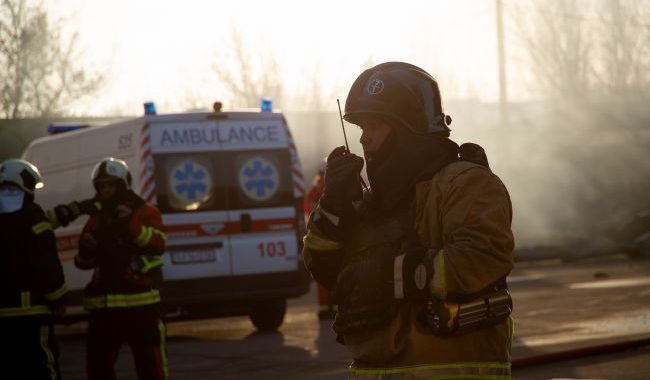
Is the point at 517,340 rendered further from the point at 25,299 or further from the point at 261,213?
the point at 25,299

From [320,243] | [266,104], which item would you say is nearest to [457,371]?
[320,243]

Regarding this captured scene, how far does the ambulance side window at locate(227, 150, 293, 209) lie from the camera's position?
13383 millimetres

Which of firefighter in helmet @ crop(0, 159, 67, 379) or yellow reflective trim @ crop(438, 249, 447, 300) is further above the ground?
yellow reflective trim @ crop(438, 249, 447, 300)

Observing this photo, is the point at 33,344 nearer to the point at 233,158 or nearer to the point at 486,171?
the point at 486,171

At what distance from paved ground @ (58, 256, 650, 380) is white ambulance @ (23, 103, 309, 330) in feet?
1.90

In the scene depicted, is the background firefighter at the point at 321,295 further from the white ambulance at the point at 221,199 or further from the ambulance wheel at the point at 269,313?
the white ambulance at the point at 221,199

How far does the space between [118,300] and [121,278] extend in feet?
0.53

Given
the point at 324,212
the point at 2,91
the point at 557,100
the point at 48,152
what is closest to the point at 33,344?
the point at 324,212

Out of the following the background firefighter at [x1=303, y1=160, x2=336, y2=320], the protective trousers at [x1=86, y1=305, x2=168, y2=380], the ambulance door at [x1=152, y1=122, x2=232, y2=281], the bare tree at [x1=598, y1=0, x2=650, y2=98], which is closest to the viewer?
the protective trousers at [x1=86, y1=305, x2=168, y2=380]

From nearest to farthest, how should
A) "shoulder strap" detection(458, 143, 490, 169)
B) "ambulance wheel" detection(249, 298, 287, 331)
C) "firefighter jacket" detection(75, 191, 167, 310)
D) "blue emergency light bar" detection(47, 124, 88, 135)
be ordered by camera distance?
"shoulder strap" detection(458, 143, 490, 169) < "firefighter jacket" detection(75, 191, 167, 310) < "ambulance wheel" detection(249, 298, 287, 331) < "blue emergency light bar" detection(47, 124, 88, 135)

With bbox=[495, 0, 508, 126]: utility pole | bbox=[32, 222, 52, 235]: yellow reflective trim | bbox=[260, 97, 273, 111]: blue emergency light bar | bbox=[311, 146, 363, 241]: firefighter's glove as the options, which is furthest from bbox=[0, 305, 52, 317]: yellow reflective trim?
bbox=[495, 0, 508, 126]: utility pole

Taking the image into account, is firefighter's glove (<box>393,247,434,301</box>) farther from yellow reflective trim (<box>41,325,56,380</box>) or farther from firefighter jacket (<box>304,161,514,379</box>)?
yellow reflective trim (<box>41,325,56,380</box>)

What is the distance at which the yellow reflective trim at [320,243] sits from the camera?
4.20m

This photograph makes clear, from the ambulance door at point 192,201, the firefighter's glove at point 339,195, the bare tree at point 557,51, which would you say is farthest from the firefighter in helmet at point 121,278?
the bare tree at point 557,51
